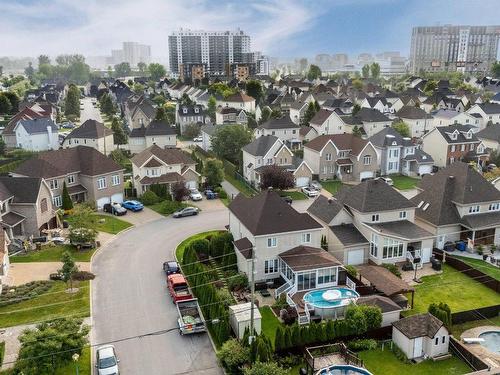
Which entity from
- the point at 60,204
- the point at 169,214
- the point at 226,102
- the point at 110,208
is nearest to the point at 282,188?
the point at 169,214

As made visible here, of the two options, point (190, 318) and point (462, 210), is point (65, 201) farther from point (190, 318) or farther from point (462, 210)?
point (462, 210)

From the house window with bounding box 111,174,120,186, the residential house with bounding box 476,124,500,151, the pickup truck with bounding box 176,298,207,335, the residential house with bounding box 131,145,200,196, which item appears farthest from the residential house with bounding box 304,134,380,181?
the pickup truck with bounding box 176,298,207,335

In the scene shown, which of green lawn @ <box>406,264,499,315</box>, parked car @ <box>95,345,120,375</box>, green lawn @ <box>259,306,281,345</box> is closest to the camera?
parked car @ <box>95,345,120,375</box>

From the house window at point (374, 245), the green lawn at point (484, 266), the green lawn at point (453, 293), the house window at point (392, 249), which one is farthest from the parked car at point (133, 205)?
the green lawn at point (484, 266)

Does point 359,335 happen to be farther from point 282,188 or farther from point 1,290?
point 282,188

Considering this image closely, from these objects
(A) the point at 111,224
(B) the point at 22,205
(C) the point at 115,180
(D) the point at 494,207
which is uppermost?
(C) the point at 115,180

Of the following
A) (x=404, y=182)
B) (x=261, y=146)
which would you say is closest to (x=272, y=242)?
(x=261, y=146)

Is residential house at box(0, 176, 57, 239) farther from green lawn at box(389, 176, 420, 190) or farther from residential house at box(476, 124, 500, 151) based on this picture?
residential house at box(476, 124, 500, 151)
